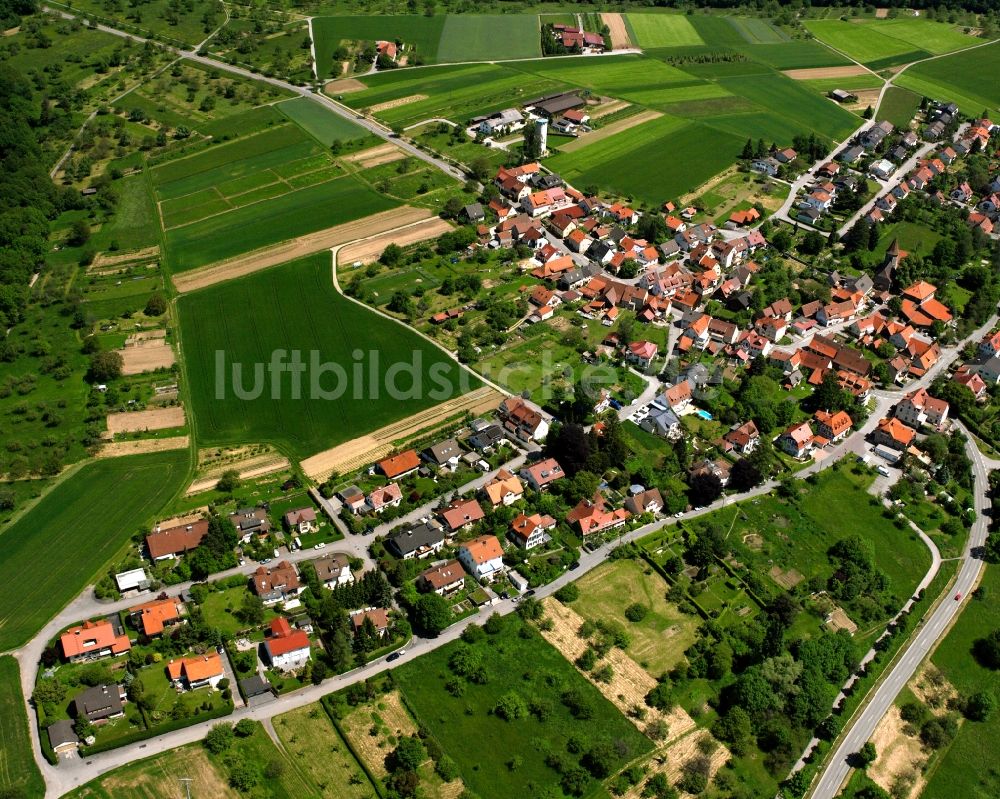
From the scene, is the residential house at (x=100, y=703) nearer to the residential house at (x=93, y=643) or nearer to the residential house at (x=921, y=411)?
the residential house at (x=93, y=643)

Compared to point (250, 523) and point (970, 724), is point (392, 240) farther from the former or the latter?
point (970, 724)

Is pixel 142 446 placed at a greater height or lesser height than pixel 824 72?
lesser

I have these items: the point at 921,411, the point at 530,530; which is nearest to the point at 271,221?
the point at 530,530

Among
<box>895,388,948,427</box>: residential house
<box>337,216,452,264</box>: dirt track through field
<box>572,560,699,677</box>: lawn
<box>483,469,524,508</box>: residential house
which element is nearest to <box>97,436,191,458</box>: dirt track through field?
<box>483,469,524,508</box>: residential house

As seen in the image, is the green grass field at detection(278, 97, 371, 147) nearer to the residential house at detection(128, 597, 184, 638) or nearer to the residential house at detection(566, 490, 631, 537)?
the residential house at detection(566, 490, 631, 537)

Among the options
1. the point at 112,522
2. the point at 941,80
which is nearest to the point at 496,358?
the point at 112,522

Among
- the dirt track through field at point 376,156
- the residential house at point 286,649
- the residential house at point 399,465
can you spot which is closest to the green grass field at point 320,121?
the dirt track through field at point 376,156

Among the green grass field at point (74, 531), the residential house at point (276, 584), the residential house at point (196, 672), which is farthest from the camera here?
the green grass field at point (74, 531)
